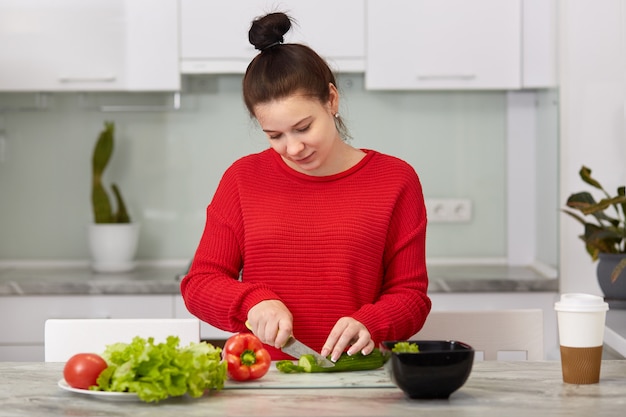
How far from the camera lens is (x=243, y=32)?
3.24 metres

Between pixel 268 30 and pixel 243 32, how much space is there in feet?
4.82

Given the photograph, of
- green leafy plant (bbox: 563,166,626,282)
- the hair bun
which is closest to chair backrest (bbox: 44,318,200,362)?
the hair bun

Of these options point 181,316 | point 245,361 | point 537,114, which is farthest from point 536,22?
point 245,361

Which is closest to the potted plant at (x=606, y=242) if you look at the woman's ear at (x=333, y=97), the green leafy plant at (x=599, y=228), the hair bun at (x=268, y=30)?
the green leafy plant at (x=599, y=228)

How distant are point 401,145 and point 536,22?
26.3 inches

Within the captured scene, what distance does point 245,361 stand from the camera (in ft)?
5.03

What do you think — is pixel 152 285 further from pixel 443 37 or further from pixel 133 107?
pixel 443 37

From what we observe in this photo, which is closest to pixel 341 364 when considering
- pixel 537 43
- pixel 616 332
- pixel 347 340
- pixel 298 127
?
pixel 347 340

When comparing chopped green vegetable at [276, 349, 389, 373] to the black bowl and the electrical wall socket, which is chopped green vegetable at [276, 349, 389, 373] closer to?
the black bowl

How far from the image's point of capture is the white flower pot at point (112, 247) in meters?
3.39

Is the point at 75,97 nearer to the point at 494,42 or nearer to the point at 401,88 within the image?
the point at 401,88

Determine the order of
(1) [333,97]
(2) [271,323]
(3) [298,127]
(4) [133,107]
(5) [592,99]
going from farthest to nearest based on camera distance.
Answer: (4) [133,107], (5) [592,99], (1) [333,97], (3) [298,127], (2) [271,323]

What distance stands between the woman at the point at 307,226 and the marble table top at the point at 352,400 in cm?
25

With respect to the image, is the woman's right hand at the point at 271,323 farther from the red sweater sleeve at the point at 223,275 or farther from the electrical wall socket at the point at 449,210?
the electrical wall socket at the point at 449,210
